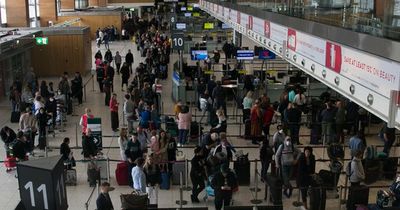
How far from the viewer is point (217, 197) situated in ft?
34.6

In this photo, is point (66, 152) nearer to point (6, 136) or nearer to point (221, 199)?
point (6, 136)

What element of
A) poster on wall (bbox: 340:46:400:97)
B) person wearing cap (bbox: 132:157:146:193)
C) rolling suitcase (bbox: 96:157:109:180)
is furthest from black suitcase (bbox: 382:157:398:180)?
rolling suitcase (bbox: 96:157:109:180)

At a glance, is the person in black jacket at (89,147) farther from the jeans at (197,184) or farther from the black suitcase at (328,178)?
the black suitcase at (328,178)

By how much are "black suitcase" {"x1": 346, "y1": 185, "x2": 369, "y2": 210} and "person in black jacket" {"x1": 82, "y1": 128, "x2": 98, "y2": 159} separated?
21.5 ft

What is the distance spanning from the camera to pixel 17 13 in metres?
30.4

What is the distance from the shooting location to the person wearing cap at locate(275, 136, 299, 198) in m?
11.6

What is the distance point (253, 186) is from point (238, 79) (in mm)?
10268

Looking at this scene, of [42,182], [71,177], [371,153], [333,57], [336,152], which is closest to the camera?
[42,182]

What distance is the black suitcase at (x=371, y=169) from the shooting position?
12492mm

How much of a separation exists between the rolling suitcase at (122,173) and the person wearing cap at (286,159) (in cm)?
353

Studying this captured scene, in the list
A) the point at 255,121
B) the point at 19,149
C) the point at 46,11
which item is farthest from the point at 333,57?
the point at 46,11

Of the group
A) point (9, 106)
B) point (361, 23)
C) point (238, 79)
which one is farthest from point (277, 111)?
Result: point (361, 23)

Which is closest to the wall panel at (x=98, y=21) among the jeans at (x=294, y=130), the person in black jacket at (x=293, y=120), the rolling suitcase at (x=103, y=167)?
the person in black jacket at (x=293, y=120)

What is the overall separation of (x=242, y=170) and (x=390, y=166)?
12.1 ft
